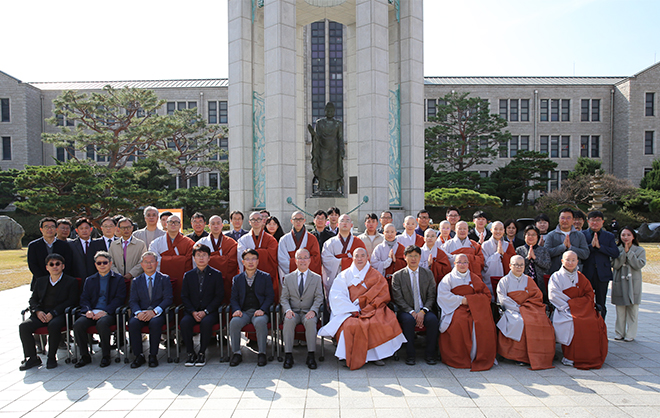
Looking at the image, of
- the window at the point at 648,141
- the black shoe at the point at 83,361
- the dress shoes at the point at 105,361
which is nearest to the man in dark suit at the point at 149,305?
the dress shoes at the point at 105,361

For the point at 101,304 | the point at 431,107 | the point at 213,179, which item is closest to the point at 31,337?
the point at 101,304

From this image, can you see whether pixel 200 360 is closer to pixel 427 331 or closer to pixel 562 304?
pixel 427 331

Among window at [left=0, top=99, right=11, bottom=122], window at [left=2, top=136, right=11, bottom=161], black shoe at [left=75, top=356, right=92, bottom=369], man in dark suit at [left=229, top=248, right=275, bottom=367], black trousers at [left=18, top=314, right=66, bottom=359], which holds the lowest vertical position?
black shoe at [left=75, top=356, right=92, bottom=369]

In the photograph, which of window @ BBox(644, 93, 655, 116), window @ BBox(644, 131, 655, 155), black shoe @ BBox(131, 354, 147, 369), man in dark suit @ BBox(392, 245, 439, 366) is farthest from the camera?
window @ BBox(644, 131, 655, 155)

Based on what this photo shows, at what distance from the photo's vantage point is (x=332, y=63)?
3219cm

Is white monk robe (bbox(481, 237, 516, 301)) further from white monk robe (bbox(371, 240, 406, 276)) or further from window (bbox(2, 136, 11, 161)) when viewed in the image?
window (bbox(2, 136, 11, 161))

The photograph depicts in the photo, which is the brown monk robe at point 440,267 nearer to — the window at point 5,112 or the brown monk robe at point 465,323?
the brown monk robe at point 465,323

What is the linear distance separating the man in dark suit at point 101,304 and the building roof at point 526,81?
3856 centimetres

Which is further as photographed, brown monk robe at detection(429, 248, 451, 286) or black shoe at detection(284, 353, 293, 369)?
brown monk robe at detection(429, 248, 451, 286)

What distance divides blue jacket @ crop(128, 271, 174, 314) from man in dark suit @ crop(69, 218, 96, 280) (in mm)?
1210

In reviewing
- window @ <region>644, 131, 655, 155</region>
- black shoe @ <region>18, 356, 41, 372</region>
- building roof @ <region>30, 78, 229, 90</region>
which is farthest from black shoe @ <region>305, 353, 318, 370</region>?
window @ <region>644, 131, 655, 155</region>

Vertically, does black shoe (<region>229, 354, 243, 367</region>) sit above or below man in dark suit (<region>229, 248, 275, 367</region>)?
below

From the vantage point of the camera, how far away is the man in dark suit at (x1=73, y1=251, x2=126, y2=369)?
18.3 ft

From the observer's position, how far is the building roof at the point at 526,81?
4019 centimetres
